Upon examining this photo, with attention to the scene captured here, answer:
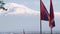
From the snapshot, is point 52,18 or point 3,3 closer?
point 52,18

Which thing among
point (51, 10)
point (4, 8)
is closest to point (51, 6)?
point (51, 10)

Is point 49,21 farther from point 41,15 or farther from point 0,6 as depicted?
point 0,6

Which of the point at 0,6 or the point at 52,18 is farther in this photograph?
the point at 0,6

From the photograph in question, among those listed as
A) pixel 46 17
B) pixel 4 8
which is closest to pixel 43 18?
pixel 46 17

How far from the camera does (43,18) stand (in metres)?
25.9

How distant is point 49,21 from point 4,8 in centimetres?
607

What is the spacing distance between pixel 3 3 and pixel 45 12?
6217mm

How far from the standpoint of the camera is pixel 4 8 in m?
29.8

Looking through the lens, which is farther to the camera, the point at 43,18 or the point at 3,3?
the point at 3,3

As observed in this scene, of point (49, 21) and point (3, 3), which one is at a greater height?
point (3, 3)

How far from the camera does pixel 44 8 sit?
1024 inches

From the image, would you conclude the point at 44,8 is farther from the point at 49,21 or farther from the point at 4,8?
the point at 4,8

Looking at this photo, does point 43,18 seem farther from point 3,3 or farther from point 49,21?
point 3,3

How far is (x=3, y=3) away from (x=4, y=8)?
35.1 inches
